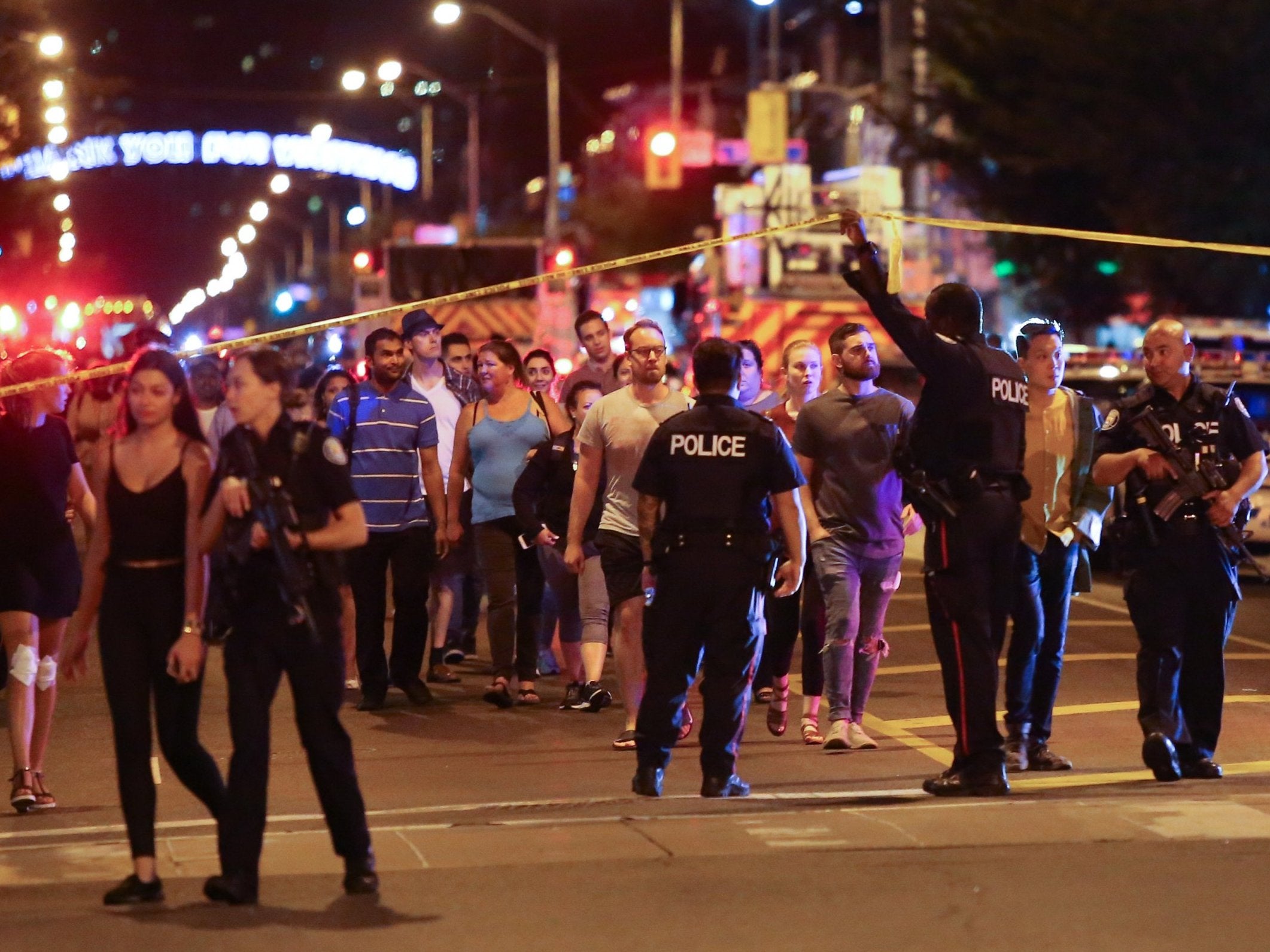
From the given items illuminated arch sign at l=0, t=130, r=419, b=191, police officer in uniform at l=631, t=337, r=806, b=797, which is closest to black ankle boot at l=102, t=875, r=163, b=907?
police officer in uniform at l=631, t=337, r=806, b=797

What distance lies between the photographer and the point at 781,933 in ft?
19.2

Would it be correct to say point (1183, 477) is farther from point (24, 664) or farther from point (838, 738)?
point (24, 664)

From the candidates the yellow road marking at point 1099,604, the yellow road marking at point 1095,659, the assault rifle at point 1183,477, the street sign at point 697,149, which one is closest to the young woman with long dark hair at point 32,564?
the assault rifle at point 1183,477

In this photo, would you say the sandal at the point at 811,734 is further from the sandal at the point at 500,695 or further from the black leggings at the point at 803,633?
the sandal at the point at 500,695

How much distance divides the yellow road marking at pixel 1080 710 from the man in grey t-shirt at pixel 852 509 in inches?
33.3

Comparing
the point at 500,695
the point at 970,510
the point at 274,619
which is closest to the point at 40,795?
the point at 274,619

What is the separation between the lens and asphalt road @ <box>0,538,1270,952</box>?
5906mm

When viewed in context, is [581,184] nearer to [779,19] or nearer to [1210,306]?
[779,19]

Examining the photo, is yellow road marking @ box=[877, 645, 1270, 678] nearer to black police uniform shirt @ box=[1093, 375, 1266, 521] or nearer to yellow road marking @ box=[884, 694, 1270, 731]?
yellow road marking @ box=[884, 694, 1270, 731]

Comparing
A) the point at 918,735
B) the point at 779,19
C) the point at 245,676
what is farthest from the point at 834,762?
the point at 779,19

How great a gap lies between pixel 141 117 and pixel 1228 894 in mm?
74448

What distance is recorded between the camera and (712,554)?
7.96m

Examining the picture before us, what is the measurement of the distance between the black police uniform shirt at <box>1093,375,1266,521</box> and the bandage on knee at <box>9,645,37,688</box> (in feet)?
14.9

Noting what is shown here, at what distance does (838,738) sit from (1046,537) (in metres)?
1.39
